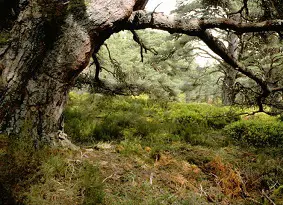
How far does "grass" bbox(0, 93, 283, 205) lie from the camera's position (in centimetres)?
275

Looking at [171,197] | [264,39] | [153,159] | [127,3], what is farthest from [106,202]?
[264,39]

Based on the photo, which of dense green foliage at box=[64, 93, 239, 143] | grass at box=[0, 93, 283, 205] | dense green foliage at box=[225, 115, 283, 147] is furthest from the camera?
dense green foliage at box=[225, 115, 283, 147]

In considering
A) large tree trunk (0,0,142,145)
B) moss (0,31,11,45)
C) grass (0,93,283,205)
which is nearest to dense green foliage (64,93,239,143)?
grass (0,93,283,205)

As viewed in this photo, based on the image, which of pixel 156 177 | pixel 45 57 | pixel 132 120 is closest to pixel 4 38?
pixel 45 57

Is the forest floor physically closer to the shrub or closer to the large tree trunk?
the large tree trunk

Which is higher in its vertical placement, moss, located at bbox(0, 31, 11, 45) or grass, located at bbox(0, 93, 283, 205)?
moss, located at bbox(0, 31, 11, 45)

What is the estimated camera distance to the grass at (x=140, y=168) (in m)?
2.75

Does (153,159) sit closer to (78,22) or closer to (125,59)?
(78,22)

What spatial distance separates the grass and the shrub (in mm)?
201

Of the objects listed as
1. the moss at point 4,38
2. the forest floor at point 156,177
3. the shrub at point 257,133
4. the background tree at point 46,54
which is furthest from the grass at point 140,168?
the moss at point 4,38

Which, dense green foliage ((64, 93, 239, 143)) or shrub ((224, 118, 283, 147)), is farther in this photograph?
shrub ((224, 118, 283, 147))

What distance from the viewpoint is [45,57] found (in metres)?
3.44

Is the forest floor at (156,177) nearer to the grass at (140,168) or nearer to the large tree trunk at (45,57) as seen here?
the grass at (140,168)

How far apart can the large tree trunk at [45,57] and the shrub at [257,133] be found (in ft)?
14.5
